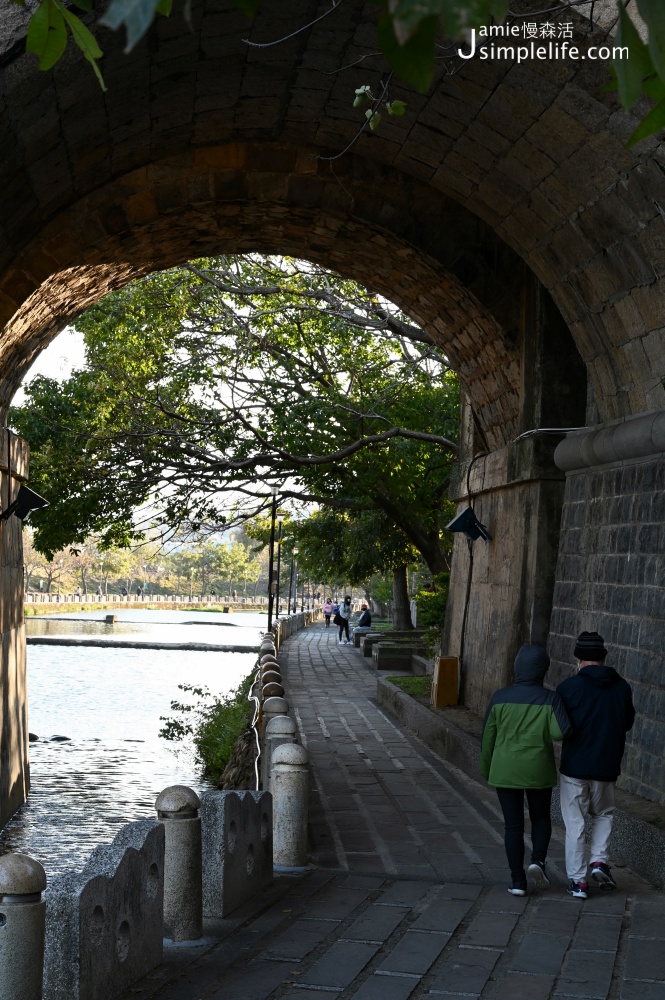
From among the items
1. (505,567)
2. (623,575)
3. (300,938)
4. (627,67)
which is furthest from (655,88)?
(505,567)

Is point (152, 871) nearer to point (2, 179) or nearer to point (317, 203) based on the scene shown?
point (2, 179)

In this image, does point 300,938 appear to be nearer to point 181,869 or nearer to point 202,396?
point 181,869

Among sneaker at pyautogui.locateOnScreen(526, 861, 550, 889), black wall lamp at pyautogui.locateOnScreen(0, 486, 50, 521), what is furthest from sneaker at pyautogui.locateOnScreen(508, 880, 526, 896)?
black wall lamp at pyautogui.locateOnScreen(0, 486, 50, 521)

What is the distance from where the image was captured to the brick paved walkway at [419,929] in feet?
14.9

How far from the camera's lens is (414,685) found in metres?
16.1

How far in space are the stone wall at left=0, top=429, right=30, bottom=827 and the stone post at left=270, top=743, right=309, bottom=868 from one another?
180 inches

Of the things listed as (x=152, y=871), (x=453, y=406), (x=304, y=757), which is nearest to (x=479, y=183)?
(x=304, y=757)

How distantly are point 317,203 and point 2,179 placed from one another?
145 inches

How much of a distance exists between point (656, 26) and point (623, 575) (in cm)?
659

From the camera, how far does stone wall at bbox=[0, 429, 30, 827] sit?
10492mm

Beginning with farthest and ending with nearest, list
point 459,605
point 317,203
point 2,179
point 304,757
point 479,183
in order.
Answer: point 459,605 < point 317,203 < point 479,183 < point 2,179 < point 304,757

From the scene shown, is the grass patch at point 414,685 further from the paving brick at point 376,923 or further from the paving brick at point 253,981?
the paving brick at point 253,981

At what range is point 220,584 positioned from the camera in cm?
11438

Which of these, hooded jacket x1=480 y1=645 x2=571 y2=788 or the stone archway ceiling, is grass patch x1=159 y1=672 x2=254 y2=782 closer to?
the stone archway ceiling
